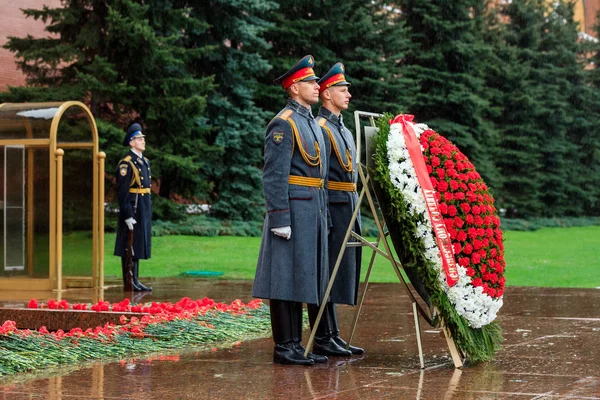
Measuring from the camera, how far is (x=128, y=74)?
78.4 ft

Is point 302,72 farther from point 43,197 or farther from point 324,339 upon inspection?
point 43,197

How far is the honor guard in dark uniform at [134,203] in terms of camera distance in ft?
42.2

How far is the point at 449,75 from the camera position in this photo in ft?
116

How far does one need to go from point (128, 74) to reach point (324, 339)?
17467 millimetres

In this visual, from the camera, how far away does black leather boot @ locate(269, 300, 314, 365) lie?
6809mm

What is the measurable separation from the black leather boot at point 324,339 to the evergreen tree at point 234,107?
770 inches

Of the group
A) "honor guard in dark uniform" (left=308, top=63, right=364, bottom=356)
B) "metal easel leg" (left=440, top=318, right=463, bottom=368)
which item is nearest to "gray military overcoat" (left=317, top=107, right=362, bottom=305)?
"honor guard in dark uniform" (left=308, top=63, right=364, bottom=356)

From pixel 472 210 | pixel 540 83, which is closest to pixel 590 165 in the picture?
pixel 540 83

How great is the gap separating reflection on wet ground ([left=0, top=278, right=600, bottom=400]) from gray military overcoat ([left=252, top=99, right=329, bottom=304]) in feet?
1.70

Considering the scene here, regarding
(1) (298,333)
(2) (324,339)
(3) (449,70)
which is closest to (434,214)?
(1) (298,333)

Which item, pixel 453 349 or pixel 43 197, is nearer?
pixel 453 349

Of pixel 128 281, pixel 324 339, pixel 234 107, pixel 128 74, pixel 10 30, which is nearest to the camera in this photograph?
pixel 324 339

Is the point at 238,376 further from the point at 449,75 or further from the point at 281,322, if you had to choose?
the point at 449,75

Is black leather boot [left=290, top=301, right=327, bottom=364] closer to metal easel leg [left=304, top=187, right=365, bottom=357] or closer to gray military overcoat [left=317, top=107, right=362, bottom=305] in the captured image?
metal easel leg [left=304, top=187, right=365, bottom=357]
